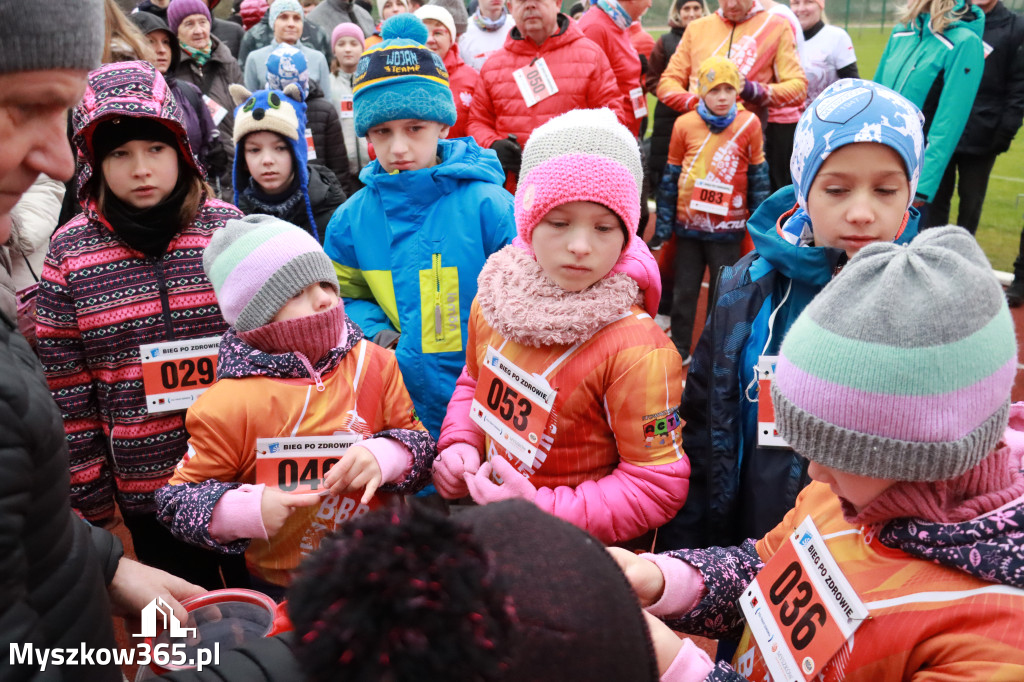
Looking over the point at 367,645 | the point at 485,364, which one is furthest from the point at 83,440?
the point at 367,645

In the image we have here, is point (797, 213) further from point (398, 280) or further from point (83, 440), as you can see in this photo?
point (83, 440)

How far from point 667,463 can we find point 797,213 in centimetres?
80

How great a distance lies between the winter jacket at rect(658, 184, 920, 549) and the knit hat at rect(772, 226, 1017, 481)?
72 cm

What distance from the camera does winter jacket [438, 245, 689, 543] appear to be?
1.76 m

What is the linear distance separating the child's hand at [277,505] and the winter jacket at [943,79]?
483 cm

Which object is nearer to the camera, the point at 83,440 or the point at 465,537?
the point at 465,537

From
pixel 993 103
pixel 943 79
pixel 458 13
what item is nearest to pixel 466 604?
→ pixel 943 79

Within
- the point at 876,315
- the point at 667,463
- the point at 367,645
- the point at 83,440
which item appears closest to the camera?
the point at 367,645

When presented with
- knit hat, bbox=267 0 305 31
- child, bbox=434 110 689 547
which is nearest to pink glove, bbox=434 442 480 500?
child, bbox=434 110 689 547

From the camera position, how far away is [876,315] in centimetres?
102

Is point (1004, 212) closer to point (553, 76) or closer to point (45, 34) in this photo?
point (553, 76)

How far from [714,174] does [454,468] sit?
3207 millimetres

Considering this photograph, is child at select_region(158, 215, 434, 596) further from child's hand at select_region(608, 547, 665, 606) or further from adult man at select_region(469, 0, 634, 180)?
adult man at select_region(469, 0, 634, 180)

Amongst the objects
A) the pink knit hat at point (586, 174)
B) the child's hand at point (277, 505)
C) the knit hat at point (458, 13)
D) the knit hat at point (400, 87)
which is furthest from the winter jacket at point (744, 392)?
the knit hat at point (458, 13)
